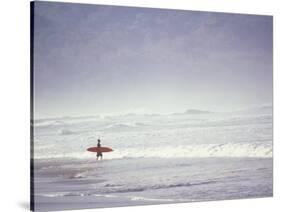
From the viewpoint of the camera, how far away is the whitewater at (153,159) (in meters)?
7.32

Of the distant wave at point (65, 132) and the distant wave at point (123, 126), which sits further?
the distant wave at point (123, 126)

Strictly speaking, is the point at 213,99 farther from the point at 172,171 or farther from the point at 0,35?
the point at 0,35

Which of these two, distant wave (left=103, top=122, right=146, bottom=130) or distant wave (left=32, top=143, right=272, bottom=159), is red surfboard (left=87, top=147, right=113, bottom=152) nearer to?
distant wave (left=32, top=143, right=272, bottom=159)

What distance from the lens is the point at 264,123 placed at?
825 centimetres

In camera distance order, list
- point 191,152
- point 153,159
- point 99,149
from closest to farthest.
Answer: point 99,149
point 153,159
point 191,152

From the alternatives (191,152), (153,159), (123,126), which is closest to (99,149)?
(123,126)

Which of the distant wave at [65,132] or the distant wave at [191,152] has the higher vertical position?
the distant wave at [65,132]

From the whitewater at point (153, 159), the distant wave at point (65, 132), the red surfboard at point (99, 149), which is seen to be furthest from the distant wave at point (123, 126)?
the distant wave at point (65, 132)

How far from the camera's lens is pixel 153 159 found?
768 cm

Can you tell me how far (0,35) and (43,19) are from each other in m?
0.76

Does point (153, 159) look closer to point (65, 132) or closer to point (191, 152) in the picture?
point (191, 152)

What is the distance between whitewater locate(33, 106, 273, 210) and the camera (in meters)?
7.32

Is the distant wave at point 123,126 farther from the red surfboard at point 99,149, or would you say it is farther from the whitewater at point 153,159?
the red surfboard at point 99,149

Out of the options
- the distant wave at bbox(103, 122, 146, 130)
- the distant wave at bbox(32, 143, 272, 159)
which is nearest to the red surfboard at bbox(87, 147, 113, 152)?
the distant wave at bbox(32, 143, 272, 159)
